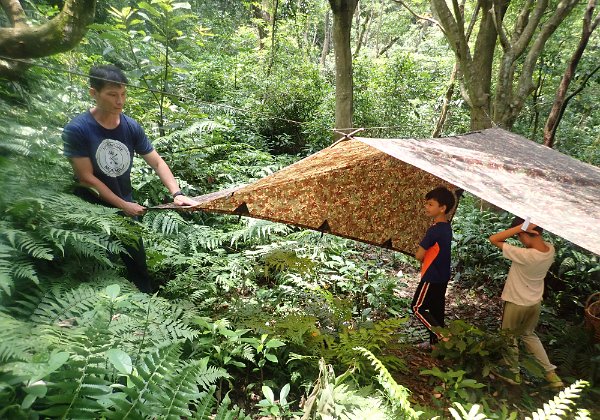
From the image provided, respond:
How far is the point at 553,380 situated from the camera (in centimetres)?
241

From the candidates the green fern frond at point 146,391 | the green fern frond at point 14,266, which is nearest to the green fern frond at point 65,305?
the green fern frond at point 14,266

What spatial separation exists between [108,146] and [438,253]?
2.16m

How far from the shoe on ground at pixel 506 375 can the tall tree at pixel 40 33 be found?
335 centimetres

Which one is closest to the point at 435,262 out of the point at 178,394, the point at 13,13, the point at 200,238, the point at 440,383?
the point at 440,383

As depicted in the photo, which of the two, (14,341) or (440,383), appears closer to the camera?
(14,341)

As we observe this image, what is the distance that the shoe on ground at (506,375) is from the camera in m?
2.41

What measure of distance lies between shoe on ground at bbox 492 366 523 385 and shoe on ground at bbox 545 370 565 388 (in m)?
0.16

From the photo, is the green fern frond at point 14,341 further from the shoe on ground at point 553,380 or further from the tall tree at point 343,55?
the tall tree at point 343,55

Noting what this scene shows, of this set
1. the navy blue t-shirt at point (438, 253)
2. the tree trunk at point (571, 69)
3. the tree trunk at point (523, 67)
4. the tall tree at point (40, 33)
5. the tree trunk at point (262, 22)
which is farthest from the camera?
the tree trunk at point (262, 22)

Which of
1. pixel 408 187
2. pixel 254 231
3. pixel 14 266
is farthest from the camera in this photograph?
pixel 254 231

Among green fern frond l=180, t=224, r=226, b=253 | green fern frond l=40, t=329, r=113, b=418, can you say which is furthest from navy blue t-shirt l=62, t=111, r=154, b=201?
green fern frond l=40, t=329, r=113, b=418

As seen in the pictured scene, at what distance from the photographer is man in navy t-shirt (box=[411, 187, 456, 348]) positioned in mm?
2584

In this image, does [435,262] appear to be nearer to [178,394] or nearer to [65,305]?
[178,394]

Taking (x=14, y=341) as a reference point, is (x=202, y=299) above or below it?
below
